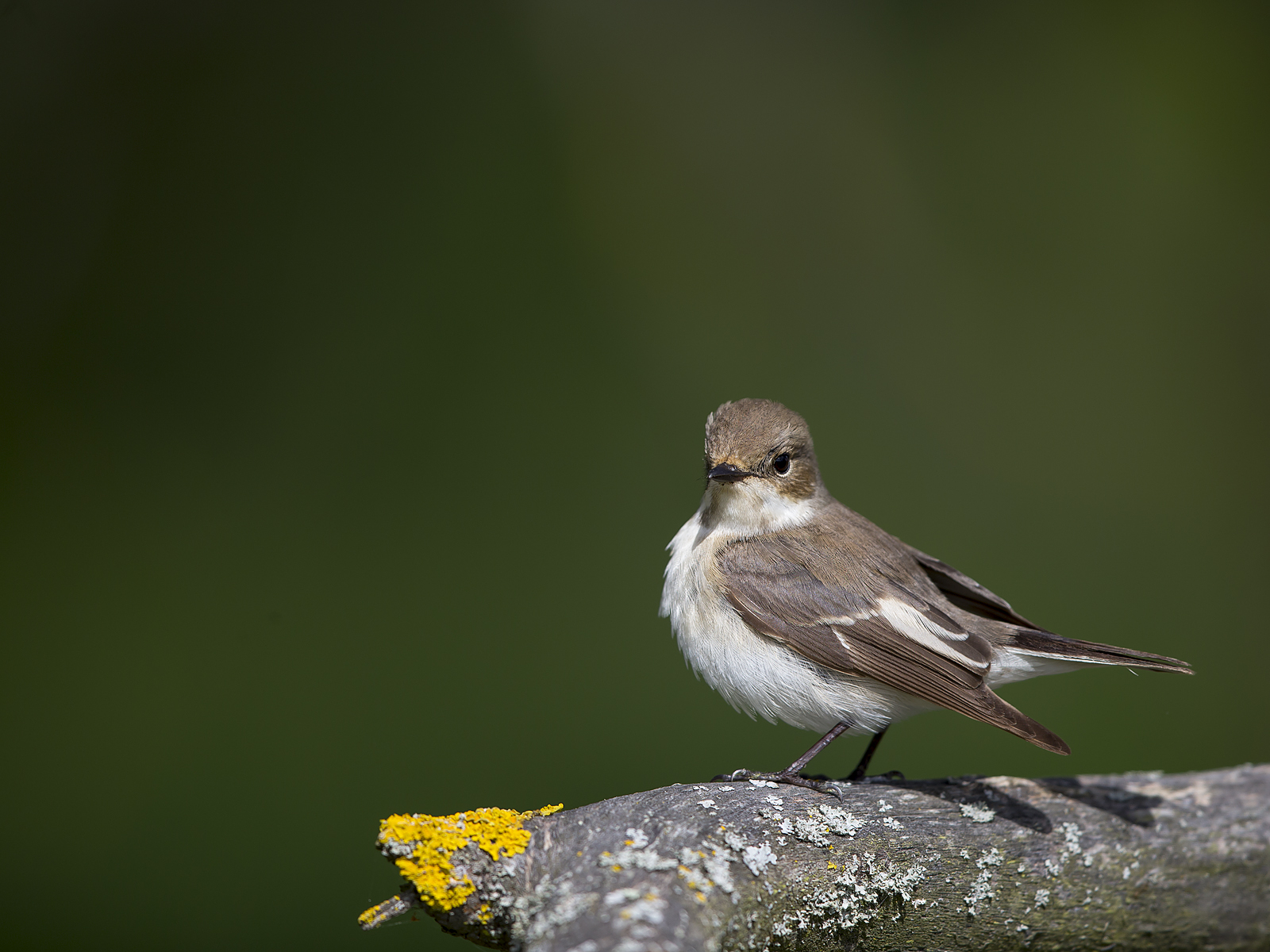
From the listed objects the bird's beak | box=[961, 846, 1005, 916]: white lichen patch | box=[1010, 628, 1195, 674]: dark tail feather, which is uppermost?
the bird's beak

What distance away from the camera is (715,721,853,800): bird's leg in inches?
121

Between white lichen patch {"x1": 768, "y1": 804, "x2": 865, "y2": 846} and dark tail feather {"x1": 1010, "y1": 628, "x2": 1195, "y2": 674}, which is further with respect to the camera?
dark tail feather {"x1": 1010, "y1": 628, "x2": 1195, "y2": 674}

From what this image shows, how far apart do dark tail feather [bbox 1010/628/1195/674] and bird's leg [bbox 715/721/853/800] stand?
0.75m

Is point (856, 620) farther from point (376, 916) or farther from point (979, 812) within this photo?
point (376, 916)


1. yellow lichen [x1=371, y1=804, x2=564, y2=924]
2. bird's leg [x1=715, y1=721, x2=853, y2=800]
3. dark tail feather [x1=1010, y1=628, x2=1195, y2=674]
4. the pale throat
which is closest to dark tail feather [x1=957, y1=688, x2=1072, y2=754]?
dark tail feather [x1=1010, y1=628, x2=1195, y2=674]

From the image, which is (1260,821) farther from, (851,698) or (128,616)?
(128,616)

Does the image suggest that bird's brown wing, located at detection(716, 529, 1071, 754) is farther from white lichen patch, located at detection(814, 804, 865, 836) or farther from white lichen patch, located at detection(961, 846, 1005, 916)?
white lichen patch, located at detection(814, 804, 865, 836)

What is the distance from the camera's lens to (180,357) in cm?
638

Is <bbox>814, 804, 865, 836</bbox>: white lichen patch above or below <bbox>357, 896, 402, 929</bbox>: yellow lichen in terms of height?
below

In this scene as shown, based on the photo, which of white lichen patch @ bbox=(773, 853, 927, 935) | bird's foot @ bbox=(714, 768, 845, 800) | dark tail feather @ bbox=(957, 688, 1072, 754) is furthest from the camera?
bird's foot @ bbox=(714, 768, 845, 800)

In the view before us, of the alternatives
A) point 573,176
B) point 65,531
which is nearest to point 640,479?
point 573,176

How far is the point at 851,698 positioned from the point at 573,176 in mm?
4843

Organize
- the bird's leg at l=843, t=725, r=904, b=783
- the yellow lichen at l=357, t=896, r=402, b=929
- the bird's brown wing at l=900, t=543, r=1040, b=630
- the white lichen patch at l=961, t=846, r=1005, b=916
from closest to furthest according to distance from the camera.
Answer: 1. the yellow lichen at l=357, t=896, r=402, b=929
2. the white lichen patch at l=961, t=846, r=1005, b=916
3. the bird's leg at l=843, t=725, r=904, b=783
4. the bird's brown wing at l=900, t=543, r=1040, b=630

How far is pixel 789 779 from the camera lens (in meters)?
3.18
